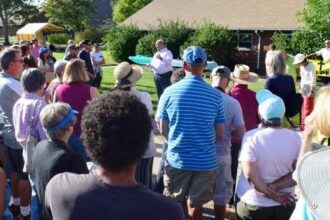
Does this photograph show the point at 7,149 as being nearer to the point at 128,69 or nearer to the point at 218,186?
the point at 128,69

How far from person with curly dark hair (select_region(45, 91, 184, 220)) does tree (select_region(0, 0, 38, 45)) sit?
66.0m

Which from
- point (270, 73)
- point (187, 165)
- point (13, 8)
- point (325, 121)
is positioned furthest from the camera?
point (13, 8)

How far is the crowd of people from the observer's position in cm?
195

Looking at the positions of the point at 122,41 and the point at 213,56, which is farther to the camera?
the point at 122,41

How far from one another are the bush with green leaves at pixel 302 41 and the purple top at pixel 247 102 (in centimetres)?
1616

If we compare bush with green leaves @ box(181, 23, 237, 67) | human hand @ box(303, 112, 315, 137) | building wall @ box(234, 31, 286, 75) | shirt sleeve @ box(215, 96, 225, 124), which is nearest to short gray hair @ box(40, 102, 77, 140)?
shirt sleeve @ box(215, 96, 225, 124)

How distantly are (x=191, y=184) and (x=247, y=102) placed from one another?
150 cm

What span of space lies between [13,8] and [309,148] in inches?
2716

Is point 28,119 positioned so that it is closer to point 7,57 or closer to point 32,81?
point 32,81

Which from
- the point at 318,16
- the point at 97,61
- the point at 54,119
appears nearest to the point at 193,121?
the point at 54,119

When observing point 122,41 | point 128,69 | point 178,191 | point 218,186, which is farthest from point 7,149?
point 122,41

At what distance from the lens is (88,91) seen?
5.07 meters

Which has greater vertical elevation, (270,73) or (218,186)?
(270,73)

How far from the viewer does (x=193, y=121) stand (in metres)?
3.97
